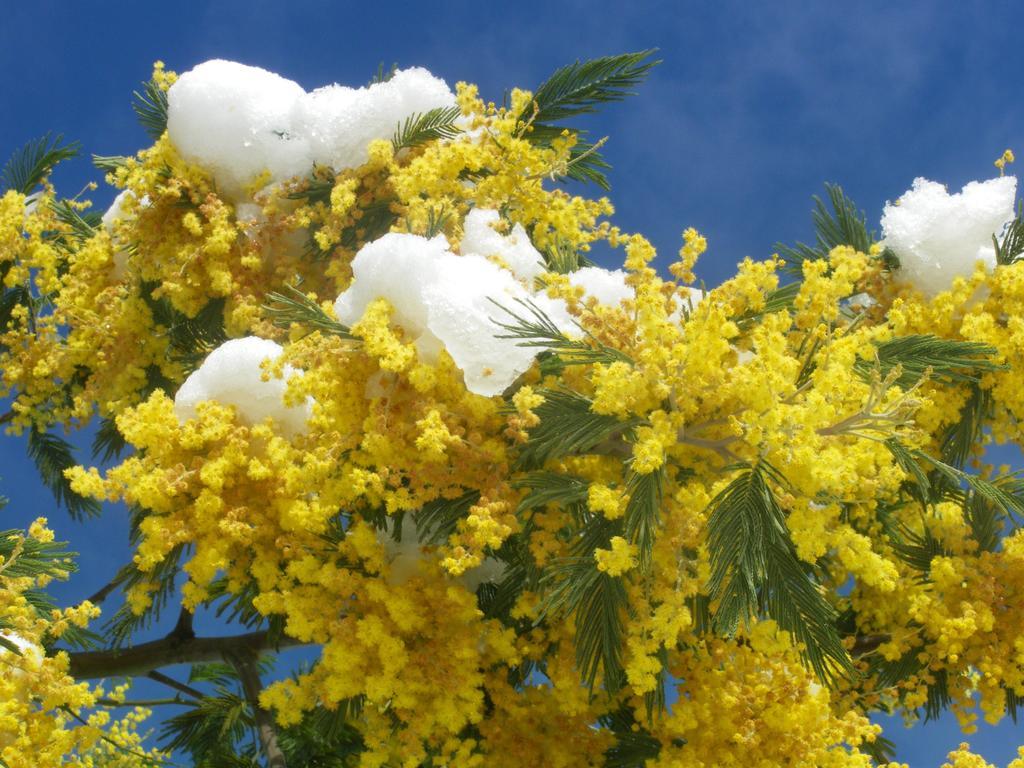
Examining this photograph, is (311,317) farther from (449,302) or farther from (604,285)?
(604,285)

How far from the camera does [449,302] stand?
11.4 ft

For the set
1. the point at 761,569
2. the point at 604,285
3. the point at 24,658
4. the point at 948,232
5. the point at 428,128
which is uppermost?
the point at 428,128

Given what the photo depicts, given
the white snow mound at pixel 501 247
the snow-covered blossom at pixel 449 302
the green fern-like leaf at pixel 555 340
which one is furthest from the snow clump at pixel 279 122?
the green fern-like leaf at pixel 555 340

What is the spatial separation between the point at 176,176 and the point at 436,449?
2740 millimetres

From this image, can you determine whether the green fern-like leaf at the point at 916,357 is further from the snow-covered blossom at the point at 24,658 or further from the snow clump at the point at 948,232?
the snow-covered blossom at the point at 24,658

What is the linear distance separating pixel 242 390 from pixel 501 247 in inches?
44.8

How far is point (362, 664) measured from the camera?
3879mm

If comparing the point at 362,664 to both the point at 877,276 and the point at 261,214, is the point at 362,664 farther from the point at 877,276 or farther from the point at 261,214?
the point at 877,276

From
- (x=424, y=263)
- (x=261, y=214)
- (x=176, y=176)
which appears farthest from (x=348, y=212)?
(x=424, y=263)

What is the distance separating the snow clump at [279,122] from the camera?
5176mm

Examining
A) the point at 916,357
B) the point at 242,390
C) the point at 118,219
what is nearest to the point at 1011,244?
the point at 916,357

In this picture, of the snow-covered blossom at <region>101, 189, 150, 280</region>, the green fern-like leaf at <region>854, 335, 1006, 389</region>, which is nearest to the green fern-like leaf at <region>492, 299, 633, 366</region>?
the green fern-like leaf at <region>854, 335, 1006, 389</region>

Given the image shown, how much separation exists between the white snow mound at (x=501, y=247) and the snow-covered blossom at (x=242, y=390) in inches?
34.4

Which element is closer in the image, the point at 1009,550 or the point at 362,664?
the point at 362,664
